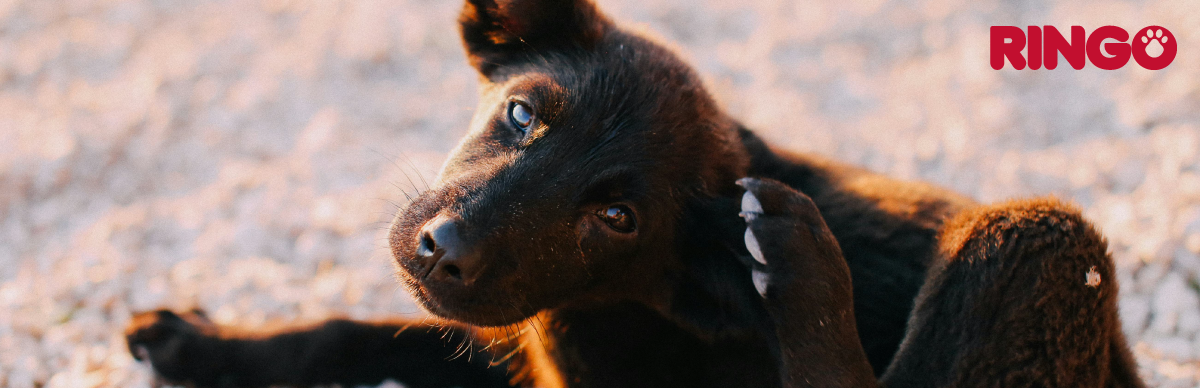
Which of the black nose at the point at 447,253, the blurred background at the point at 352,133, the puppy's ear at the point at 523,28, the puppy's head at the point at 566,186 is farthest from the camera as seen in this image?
the blurred background at the point at 352,133

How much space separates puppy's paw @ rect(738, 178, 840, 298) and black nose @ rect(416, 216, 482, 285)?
0.93 meters

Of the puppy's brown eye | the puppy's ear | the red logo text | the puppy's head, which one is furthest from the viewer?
the red logo text

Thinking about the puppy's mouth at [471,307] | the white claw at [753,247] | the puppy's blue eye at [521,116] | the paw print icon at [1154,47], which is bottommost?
the puppy's mouth at [471,307]

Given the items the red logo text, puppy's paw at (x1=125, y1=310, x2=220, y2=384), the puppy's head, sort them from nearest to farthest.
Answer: the puppy's head, puppy's paw at (x1=125, y1=310, x2=220, y2=384), the red logo text

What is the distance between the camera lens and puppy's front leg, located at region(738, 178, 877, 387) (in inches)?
109

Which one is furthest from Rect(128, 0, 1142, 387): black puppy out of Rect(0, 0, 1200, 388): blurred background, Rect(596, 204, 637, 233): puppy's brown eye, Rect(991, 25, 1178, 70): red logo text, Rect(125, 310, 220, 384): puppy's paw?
Rect(991, 25, 1178, 70): red logo text

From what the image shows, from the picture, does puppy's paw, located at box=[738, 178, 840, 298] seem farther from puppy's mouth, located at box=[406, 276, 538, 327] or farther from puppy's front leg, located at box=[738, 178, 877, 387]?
puppy's mouth, located at box=[406, 276, 538, 327]

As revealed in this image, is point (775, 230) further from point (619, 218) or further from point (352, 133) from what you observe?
point (352, 133)

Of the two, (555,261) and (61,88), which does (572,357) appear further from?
(61,88)

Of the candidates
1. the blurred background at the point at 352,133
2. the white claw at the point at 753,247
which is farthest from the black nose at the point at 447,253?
the blurred background at the point at 352,133

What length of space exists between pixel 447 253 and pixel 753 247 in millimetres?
1020

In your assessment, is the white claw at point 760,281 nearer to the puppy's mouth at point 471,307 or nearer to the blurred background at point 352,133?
the puppy's mouth at point 471,307

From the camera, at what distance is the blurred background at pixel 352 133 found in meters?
4.71

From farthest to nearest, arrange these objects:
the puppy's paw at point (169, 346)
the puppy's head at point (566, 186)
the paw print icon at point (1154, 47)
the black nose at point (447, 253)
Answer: the paw print icon at point (1154, 47)
the puppy's paw at point (169, 346)
the puppy's head at point (566, 186)
the black nose at point (447, 253)
